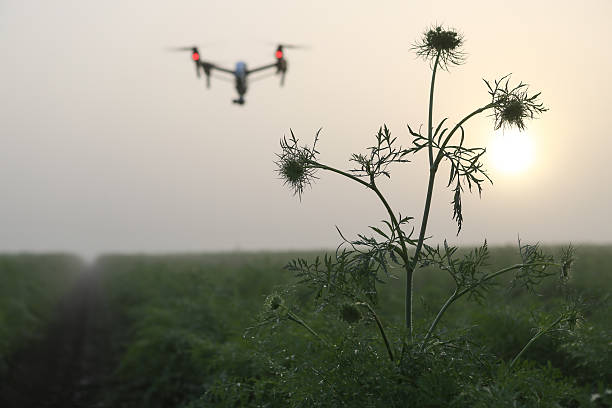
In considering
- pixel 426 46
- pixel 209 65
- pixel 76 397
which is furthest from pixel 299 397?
pixel 76 397

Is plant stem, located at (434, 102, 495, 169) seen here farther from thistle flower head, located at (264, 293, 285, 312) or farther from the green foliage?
the green foliage

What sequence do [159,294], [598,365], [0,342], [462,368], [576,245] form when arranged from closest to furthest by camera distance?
[576,245], [462,368], [598,365], [0,342], [159,294]

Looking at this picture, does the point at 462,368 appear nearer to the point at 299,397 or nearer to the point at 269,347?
the point at 299,397

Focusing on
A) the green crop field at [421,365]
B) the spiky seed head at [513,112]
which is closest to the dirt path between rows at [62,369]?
the green crop field at [421,365]

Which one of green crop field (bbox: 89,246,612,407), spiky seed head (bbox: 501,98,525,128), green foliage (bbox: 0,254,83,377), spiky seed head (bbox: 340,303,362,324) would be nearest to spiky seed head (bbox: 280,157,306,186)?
green crop field (bbox: 89,246,612,407)

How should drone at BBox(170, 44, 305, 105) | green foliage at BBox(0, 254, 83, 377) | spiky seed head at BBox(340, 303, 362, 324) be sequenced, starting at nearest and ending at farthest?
spiky seed head at BBox(340, 303, 362, 324) → drone at BBox(170, 44, 305, 105) → green foliage at BBox(0, 254, 83, 377)

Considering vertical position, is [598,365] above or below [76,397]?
above

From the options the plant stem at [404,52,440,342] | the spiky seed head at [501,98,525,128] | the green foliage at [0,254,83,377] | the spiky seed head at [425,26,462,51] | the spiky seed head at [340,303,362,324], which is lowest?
the green foliage at [0,254,83,377]
